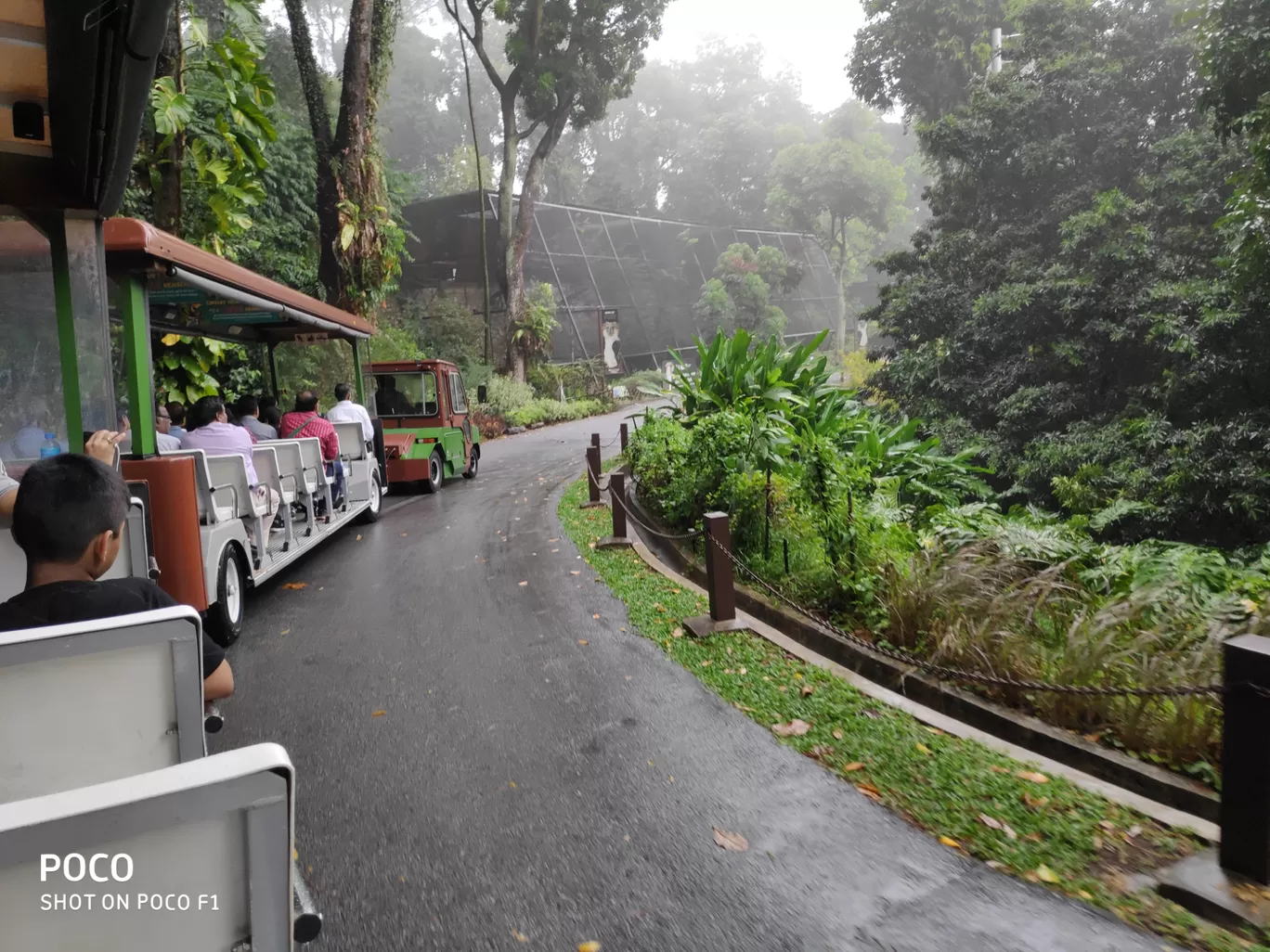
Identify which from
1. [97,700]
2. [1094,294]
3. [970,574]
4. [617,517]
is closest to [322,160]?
[617,517]

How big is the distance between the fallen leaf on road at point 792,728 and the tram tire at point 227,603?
3998 mm

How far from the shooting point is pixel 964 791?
12.4 ft

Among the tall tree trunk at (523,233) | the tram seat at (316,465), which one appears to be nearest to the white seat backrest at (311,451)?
the tram seat at (316,465)

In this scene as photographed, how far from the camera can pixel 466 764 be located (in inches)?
167

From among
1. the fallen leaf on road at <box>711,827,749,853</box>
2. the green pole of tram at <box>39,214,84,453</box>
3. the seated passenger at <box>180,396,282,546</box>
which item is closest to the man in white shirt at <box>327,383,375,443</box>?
the seated passenger at <box>180,396,282,546</box>

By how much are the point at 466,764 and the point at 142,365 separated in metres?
3.59

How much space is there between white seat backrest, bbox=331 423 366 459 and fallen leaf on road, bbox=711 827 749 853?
846 centimetres

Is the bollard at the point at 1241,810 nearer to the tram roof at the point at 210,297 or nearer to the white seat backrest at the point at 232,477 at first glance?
the tram roof at the point at 210,297

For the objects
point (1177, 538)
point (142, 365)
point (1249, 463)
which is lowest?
point (1177, 538)

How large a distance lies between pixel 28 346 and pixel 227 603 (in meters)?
2.22

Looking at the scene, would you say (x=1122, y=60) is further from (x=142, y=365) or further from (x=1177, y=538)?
(x=142, y=365)

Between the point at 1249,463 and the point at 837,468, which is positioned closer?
the point at 837,468

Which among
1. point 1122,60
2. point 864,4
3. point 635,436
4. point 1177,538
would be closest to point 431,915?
point 635,436

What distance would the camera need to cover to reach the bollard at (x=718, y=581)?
20.2 ft
